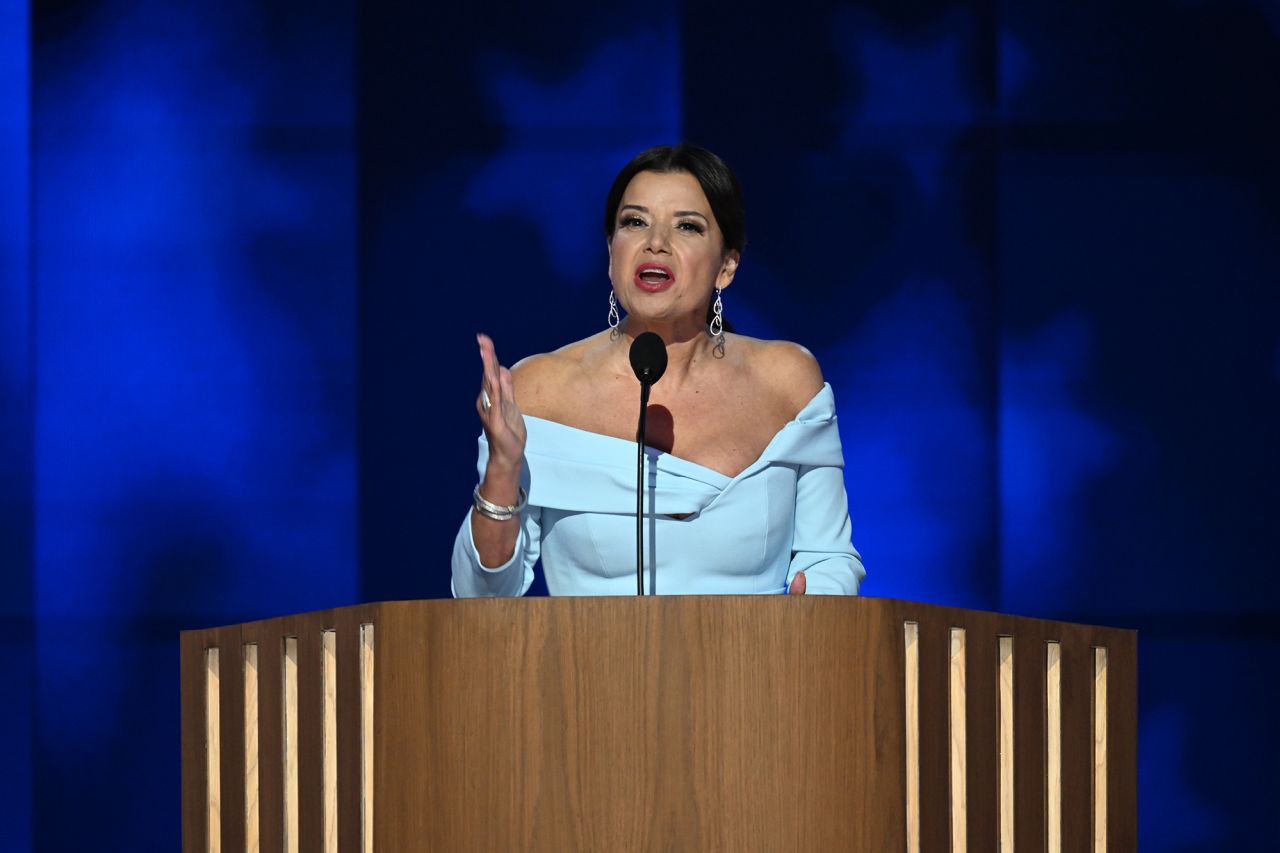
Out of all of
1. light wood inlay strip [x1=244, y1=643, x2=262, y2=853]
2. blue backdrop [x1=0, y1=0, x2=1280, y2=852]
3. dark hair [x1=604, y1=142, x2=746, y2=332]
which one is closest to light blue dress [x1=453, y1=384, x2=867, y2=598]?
dark hair [x1=604, y1=142, x2=746, y2=332]

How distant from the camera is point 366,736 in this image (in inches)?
77.5

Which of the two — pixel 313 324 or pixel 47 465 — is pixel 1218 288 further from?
pixel 47 465

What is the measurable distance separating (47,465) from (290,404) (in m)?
0.53

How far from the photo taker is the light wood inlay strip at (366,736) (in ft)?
6.44

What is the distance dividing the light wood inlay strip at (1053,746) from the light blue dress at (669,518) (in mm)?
572

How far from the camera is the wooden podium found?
1.86m

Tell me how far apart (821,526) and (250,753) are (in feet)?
3.37

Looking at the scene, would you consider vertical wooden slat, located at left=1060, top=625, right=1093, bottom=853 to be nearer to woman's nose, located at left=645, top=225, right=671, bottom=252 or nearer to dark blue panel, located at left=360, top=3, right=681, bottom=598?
woman's nose, located at left=645, top=225, right=671, bottom=252

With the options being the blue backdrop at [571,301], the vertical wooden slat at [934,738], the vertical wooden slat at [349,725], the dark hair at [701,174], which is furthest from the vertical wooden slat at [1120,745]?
the blue backdrop at [571,301]

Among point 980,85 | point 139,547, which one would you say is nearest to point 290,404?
point 139,547

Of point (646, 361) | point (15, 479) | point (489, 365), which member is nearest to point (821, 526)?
point (646, 361)

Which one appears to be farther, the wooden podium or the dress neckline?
the dress neckline

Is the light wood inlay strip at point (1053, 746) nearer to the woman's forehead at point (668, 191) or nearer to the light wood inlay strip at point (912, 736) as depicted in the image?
the light wood inlay strip at point (912, 736)

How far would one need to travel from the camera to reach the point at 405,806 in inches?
75.2
